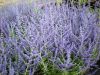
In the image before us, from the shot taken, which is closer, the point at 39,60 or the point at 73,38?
the point at 39,60

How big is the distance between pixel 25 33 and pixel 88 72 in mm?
792

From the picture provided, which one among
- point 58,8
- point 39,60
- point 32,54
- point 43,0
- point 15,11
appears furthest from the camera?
point 43,0

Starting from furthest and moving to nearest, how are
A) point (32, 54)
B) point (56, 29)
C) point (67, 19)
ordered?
1. point (67, 19)
2. point (56, 29)
3. point (32, 54)

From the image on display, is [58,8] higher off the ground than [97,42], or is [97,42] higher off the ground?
[58,8]

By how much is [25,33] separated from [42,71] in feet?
1.47

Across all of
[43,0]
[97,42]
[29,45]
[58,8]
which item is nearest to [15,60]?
[29,45]

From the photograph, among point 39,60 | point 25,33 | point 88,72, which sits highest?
point 25,33

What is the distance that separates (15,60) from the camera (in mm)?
2449

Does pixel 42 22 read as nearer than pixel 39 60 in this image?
No

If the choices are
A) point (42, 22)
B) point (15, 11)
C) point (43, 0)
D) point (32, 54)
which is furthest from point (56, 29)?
point (43, 0)

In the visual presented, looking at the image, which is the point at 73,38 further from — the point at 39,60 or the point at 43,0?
the point at 43,0

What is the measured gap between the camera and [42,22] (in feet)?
8.71

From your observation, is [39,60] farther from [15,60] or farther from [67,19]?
[67,19]

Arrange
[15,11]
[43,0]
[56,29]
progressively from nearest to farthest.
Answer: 1. [56,29]
2. [15,11]
3. [43,0]
